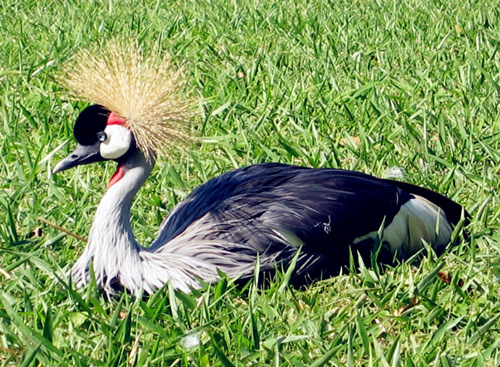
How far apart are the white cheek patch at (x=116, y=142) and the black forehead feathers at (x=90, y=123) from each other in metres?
0.03

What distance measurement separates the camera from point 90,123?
294 cm

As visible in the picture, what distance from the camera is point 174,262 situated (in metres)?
2.99

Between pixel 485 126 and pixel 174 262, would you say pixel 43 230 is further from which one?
pixel 485 126

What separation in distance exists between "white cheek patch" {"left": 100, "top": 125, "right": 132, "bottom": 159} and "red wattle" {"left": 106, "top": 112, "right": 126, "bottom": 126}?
0.04 ft

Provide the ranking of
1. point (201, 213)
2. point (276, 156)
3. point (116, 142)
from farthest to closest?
point (276, 156) → point (201, 213) → point (116, 142)

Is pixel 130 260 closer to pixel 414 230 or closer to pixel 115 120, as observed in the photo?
pixel 115 120

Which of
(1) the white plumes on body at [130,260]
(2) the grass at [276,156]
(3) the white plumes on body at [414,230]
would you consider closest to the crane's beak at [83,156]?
(1) the white plumes on body at [130,260]

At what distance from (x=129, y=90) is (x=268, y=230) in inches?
25.0

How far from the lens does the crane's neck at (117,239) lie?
294 cm

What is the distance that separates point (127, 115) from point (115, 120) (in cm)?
4

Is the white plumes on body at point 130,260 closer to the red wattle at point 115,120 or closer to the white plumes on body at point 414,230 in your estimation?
the red wattle at point 115,120

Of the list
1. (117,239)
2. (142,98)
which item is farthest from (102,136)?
(117,239)

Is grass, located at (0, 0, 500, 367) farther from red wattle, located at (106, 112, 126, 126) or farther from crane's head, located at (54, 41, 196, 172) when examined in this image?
red wattle, located at (106, 112, 126, 126)

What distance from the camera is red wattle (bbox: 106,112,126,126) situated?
9.67 feet
